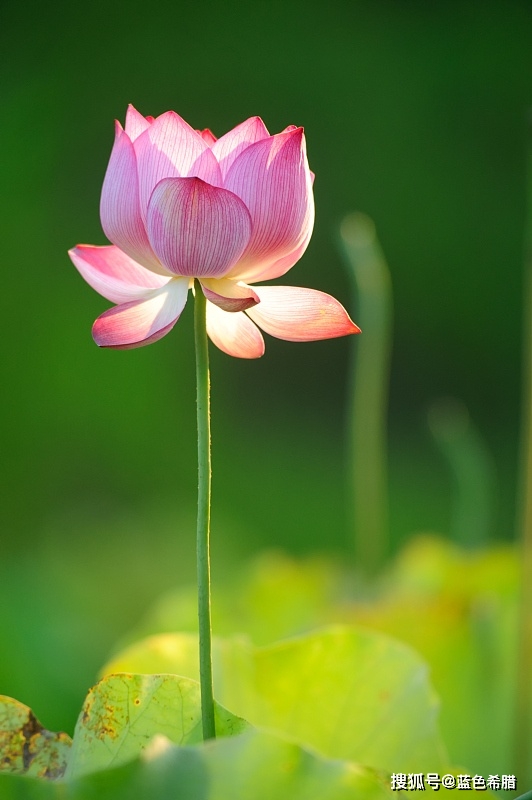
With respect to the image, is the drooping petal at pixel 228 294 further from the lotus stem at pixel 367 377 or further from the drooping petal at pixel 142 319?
the lotus stem at pixel 367 377

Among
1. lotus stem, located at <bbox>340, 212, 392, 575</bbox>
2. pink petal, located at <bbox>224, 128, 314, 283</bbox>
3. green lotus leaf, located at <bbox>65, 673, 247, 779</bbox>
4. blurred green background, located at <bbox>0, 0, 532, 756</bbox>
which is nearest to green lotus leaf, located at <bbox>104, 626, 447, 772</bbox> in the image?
green lotus leaf, located at <bbox>65, 673, 247, 779</bbox>

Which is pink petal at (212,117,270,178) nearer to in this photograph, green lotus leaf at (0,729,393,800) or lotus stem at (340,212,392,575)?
A: green lotus leaf at (0,729,393,800)

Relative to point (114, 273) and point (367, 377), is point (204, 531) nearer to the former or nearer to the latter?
point (114, 273)

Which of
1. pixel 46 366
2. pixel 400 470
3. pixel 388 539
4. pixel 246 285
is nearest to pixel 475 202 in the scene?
pixel 400 470

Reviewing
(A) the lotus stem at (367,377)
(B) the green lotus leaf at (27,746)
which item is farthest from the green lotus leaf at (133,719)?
(A) the lotus stem at (367,377)

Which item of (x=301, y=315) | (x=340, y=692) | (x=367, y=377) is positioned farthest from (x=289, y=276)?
(x=301, y=315)

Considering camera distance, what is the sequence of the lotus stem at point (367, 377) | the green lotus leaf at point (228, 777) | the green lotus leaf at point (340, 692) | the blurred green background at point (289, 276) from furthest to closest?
the blurred green background at point (289, 276) < the lotus stem at point (367, 377) < the green lotus leaf at point (340, 692) < the green lotus leaf at point (228, 777)

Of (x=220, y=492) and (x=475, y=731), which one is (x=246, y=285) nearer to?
(x=475, y=731)
